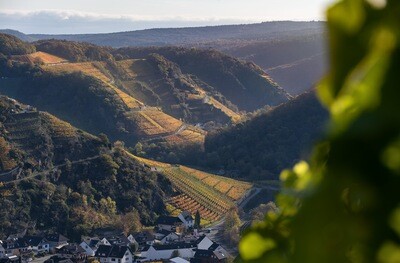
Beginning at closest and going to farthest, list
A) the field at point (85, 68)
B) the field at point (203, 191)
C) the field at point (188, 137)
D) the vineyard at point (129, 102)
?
the field at point (203, 191), the field at point (188, 137), the vineyard at point (129, 102), the field at point (85, 68)

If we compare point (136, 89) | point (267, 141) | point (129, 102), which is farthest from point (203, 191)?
point (136, 89)

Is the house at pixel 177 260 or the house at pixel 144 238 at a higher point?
the house at pixel 177 260

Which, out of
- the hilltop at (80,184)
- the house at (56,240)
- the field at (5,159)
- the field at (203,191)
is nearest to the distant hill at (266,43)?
the field at (203,191)

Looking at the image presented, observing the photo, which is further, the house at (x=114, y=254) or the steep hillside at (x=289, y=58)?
the steep hillside at (x=289, y=58)

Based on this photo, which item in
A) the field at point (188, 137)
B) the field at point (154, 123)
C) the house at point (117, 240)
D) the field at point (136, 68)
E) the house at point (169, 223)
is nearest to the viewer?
the house at point (117, 240)

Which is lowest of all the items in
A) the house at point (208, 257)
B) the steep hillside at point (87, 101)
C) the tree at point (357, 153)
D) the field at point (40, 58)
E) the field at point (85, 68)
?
the house at point (208, 257)

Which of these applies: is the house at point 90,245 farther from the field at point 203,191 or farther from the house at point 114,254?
the field at point 203,191

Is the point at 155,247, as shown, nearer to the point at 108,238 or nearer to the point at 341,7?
the point at 108,238
